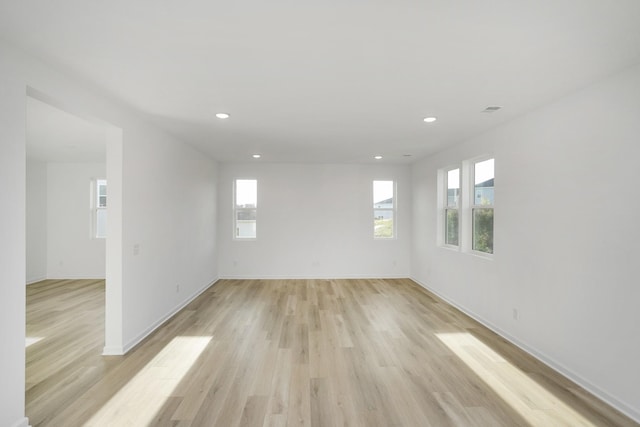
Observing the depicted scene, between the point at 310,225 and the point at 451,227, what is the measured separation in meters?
2.89

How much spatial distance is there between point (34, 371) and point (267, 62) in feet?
10.9

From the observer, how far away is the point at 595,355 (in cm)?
251

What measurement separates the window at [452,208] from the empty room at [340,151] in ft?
0.19

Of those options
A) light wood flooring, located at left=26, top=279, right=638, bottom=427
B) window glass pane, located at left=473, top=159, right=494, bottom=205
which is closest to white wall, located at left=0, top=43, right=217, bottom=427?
light wood flooring, located at left=26, top=279, right=638, bottom=427

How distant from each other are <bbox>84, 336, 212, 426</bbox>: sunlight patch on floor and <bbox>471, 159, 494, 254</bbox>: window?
3.74m

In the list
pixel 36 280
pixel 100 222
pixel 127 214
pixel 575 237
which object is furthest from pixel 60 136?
pixel 575 237

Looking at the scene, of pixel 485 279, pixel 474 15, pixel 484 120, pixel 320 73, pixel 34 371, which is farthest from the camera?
pixel 485 279

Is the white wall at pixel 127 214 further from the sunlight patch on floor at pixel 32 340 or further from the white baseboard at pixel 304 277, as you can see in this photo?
the sunlight patch on floor at pixel 32 340

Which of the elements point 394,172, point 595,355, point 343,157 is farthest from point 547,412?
point 394,172

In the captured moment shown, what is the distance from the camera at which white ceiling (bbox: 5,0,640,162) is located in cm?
165

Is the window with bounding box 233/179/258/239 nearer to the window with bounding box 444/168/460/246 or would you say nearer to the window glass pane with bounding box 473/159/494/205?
the window with bounding box 444/168/460/246

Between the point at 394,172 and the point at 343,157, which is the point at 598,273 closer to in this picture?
the point at 343,157

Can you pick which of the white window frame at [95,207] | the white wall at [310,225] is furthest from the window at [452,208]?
the white window frame at [95,207]

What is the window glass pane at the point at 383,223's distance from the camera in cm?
707
